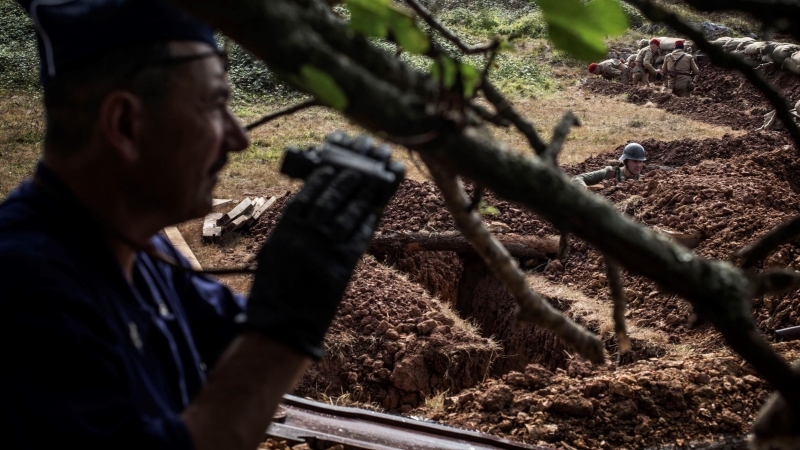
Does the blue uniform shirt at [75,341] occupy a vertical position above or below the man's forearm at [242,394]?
below

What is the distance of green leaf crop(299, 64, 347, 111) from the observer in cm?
86

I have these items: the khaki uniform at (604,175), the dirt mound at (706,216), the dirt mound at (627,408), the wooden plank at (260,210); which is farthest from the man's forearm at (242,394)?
the khaki uniform at (604,175)

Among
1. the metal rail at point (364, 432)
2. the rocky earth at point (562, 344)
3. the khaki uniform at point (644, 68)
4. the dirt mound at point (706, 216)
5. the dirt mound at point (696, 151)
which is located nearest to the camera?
the metal rail at point (364, 432)

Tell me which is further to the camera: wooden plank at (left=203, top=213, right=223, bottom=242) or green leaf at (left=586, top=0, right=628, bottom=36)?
wooden plank at (left=203, top=213, right=223, bottom=242)

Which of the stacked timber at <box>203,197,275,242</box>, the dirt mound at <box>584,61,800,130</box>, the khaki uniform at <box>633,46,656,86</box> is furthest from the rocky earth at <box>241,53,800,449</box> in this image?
the khaki uniform at <box>633,46,656,86</box>

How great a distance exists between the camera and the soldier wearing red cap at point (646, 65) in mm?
19163

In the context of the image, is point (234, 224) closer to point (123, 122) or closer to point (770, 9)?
point (123, 122)

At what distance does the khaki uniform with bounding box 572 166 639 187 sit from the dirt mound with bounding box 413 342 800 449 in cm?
509

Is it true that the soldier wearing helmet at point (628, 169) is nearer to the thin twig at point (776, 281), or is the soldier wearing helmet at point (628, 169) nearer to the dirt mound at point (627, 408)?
the dirt mound at point (627, 408)

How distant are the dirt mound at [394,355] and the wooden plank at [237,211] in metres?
2.50

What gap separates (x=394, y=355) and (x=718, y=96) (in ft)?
47.9

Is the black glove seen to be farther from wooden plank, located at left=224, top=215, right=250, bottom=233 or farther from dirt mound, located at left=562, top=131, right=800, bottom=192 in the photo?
dirt mound, located at left=562, top=131, right=800, bottom=192

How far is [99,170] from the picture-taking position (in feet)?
4.50

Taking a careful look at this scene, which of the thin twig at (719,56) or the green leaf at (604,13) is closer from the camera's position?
the green leaf at (604,13)
